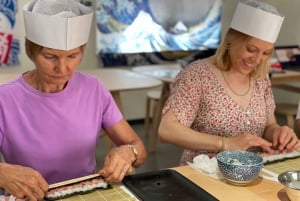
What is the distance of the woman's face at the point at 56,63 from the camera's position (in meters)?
1.24

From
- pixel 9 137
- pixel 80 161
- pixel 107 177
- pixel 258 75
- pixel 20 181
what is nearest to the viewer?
pixel 20 181

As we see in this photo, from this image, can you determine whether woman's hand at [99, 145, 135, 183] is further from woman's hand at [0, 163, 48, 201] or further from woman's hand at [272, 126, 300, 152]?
woman's hand at [272, 126, 300, 152]

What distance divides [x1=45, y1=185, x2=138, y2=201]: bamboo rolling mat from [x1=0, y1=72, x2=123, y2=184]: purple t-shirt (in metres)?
0.30

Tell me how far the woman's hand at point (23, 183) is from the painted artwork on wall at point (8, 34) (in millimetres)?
3022

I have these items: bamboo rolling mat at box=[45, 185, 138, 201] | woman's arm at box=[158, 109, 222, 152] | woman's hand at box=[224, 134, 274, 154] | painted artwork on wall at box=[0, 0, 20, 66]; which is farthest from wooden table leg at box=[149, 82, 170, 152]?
bamboo rolling mat at box=[45, 185, 138, 201]

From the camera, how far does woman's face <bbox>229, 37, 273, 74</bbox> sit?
162 centimetres

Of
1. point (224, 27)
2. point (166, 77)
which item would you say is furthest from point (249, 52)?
point (224, 27)

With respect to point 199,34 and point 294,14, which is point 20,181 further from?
point 294,14

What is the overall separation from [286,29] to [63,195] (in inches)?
170

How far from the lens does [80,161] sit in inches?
55.9

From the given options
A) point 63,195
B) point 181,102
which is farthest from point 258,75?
point 63,195

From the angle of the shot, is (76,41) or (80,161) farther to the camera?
(80,161)

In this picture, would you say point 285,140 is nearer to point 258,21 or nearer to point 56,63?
point 258,21

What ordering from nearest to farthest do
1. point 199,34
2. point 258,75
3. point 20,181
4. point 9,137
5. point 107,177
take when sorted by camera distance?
1. point 20,181
2. point 107,177
3. point 9,137
4. point 258,75
5. point 199,34
